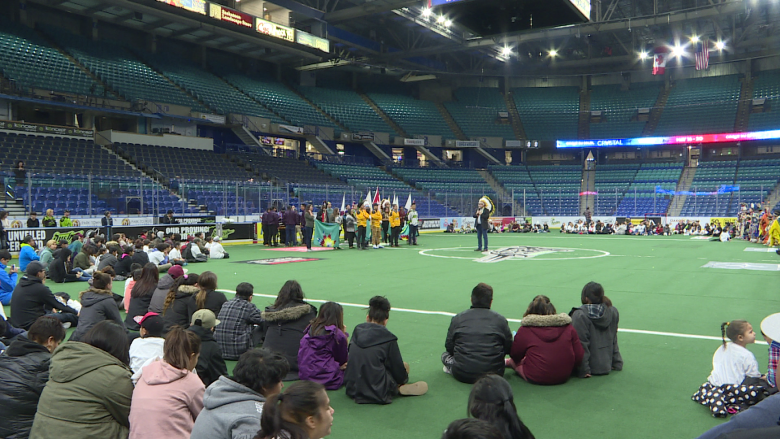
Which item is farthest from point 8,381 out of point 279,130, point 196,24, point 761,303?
point 279,130

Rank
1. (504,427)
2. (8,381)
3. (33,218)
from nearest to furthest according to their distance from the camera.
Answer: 1. (504,427)
2. (8,381)
3. (33,218)

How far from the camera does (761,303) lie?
10.2 meters

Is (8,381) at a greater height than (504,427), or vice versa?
(504,427)

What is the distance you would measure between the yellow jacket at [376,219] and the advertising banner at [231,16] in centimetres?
1721

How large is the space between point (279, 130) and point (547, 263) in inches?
1240

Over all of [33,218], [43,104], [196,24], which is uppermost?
[196,24]

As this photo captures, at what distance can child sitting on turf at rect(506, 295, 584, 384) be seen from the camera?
578 cm

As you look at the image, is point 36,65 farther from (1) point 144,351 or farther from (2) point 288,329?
(1) point 144,351

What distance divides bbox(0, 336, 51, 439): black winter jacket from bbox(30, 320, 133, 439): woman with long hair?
538mm

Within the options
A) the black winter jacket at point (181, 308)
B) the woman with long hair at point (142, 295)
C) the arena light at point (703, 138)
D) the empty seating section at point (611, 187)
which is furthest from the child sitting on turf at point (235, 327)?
the arena light at point (703, 138)

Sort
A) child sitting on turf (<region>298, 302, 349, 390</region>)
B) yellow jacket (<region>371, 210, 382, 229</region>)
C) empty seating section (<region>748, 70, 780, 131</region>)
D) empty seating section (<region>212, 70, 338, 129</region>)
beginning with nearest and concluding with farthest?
child sitting on turf (<region>298, 302, 349, 390</region>) < yellow jacket (<region>371, 210, 382, 229</region>) < empty seating section (<region>748, 70, 780, 131</region>) < empty seating section (<region>212, 70, 338, 129</region>)

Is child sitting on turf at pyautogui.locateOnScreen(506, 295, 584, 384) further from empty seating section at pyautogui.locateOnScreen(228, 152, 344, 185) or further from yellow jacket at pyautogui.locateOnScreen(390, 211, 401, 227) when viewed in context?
empty seating section at pyautogui.locateOnScreen(228, 152, 344, 185)

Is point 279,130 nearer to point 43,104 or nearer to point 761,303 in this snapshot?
point 43,104

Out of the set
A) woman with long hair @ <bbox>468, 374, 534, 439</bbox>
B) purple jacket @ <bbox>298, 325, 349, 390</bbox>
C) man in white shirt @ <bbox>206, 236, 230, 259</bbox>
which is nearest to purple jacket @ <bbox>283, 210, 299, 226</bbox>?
man in white shirt @ <bbox>206, 236, 230, 259</bbox>
